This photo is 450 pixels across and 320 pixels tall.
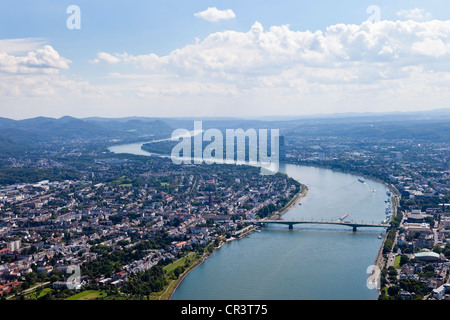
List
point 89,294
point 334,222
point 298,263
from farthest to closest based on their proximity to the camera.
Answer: point 334,222, point 298,263, point 89,294

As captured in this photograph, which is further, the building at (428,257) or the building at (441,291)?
the building at (428,257)

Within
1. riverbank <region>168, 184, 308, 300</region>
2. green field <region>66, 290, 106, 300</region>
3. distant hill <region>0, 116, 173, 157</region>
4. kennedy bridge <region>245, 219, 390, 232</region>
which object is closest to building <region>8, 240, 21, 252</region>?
green field <region>66, 290, 106, 300</region>

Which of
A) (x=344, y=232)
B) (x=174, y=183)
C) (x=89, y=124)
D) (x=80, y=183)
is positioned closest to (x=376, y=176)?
(x=174, y=183)

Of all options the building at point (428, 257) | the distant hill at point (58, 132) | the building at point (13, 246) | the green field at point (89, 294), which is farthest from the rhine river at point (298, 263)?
the distant hill at point (58, 132)

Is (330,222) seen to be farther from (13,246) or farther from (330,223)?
(13,246)

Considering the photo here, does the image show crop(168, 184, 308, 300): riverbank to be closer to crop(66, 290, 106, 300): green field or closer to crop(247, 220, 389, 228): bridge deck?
crop(247, 220, 389, 228): bridge deck

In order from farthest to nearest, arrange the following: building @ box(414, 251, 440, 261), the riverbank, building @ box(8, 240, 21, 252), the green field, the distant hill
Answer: the distant hill
building @ box(8, 240, 21, 252)
building @ box(414, 251, 440, 261)
the riverbank
the green field

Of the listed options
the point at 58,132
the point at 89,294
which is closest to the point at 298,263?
the point at 89,294

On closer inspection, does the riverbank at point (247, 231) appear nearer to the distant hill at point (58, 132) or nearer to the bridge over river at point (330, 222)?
the bridge over river at point (330, 222)

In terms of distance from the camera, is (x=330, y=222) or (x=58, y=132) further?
(x=58, y=132)

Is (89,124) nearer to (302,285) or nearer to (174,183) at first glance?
(174,183)
